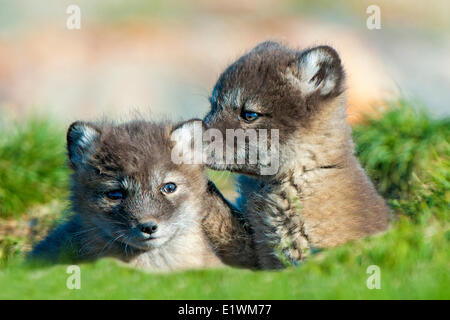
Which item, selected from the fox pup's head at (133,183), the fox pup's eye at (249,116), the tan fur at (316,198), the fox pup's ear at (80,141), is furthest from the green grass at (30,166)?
the tan fur at (316,198)

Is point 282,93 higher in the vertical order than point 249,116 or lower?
higher

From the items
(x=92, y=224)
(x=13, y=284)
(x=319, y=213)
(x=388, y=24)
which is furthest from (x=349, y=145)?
(x=388, y=24)

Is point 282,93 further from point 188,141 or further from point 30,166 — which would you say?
point 30,166

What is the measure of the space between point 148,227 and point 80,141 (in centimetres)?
115

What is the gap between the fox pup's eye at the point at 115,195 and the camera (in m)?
4.71

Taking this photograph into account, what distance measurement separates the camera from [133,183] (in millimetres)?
4633

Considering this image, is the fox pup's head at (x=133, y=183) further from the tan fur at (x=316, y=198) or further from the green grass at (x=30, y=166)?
the green grass at (x=30, y=166)

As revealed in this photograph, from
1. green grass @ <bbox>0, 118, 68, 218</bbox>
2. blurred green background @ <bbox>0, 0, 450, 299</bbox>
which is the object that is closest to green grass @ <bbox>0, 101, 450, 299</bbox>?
blurred green background @ <bbox>0, 0, 450, 299</bbox>

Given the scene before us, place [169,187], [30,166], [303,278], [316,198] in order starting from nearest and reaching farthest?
[303,278] → [169,187] → [316,198] → [30,166]

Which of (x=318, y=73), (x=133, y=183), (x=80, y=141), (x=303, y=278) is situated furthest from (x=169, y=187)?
(x=318, y=73)

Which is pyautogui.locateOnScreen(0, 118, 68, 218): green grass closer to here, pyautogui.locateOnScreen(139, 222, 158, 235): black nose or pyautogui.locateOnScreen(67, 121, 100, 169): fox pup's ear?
pyautogui.locateOnScreen(67, 121, 100, 169): fox pup's ear

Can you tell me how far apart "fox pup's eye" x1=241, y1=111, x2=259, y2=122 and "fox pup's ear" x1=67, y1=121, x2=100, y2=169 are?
4.05 ft

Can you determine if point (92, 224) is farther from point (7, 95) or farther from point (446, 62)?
point (446, 62)

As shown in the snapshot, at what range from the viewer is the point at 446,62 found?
1251 cm
